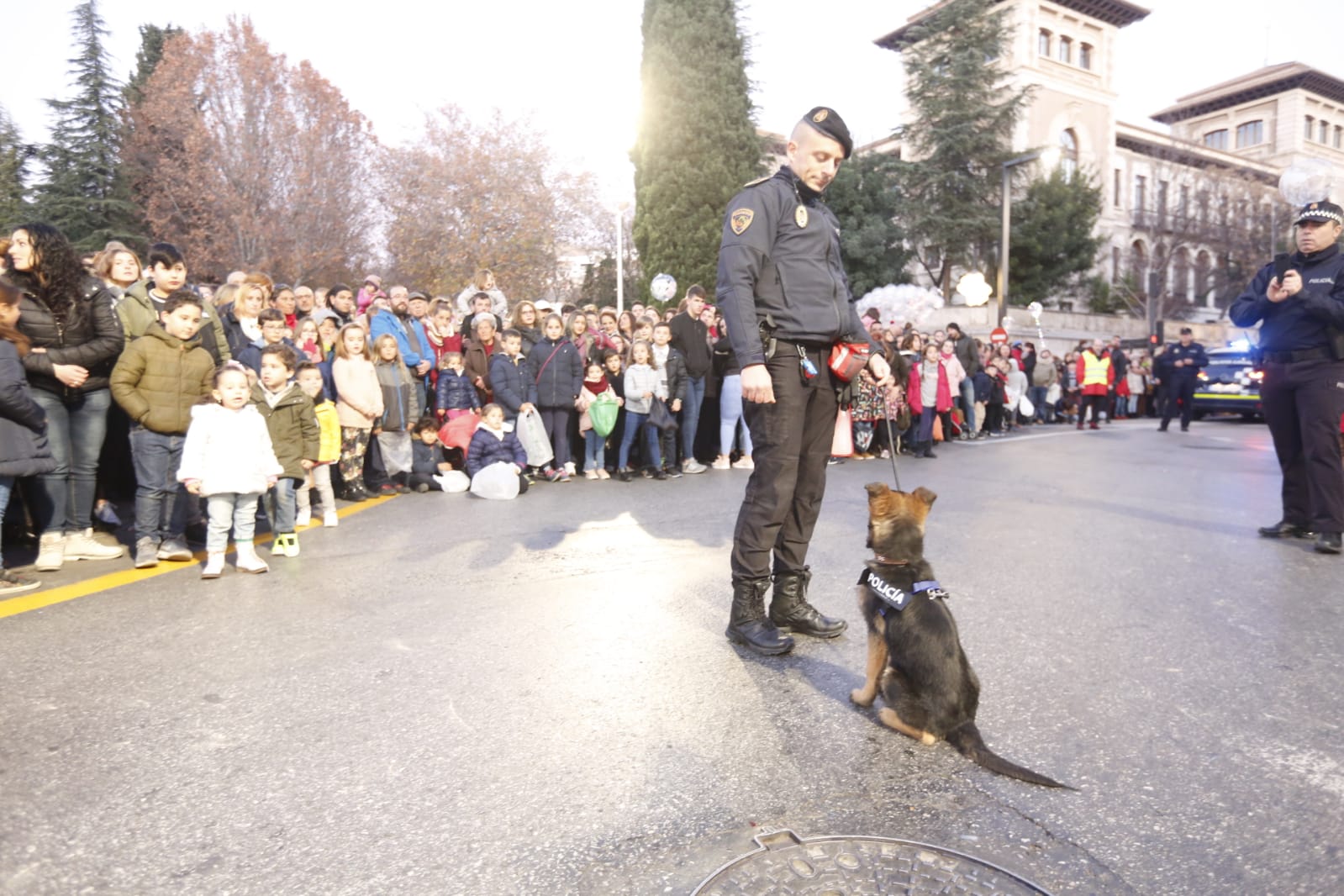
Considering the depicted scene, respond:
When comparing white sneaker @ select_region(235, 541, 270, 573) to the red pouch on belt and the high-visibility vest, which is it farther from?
the high-visibility vest

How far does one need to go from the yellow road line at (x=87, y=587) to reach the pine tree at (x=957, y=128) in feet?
121

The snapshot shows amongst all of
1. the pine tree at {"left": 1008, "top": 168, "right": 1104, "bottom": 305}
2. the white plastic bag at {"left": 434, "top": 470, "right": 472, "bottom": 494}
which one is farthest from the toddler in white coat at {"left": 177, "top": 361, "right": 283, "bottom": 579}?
the pine tree at {"left": 1008, "top": 168, "right": 1104, "bottom": 305}

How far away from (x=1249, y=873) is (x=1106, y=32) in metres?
65.6

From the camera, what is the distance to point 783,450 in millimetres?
3959

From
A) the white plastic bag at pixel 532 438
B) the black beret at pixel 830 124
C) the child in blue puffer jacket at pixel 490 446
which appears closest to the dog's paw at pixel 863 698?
the black beret at pixel 830 124

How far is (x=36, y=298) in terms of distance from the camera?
550cm

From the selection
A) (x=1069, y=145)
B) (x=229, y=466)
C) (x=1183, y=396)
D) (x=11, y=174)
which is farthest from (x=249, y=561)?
(x=1069, y=145)

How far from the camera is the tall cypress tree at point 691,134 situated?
3027 cm

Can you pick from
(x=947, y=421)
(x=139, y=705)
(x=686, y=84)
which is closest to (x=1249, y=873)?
(x=139, y=705)

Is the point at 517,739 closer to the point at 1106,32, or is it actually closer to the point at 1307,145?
the point at 1106,32

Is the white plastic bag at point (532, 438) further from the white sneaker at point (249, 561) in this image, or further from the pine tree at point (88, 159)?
the pine tree at point (88, 159)

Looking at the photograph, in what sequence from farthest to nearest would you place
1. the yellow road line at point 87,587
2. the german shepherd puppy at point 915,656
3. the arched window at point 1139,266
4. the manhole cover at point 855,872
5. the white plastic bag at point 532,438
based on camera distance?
the arched window at point 1139,266, the white plastic bag at point 532,438, the yellow road line at point 87,587, the german shepherd puppy at point 915,656, the manhole cover at point 855,872

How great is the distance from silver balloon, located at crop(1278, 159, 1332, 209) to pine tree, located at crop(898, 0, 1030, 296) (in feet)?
55.7

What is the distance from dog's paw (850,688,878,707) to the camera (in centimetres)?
330
